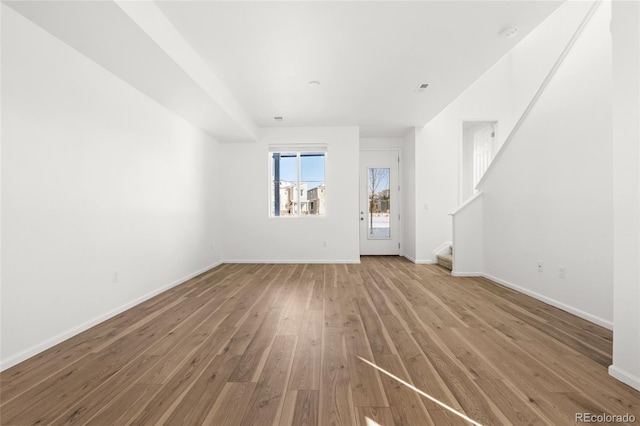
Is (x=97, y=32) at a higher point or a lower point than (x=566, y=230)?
higher

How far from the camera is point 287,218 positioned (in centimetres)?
571

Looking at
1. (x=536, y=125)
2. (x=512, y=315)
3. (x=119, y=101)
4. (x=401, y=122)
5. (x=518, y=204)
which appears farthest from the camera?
(x=401, y=122)

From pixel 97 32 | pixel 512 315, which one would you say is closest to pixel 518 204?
pixel 512 315

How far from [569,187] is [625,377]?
1.87 metres

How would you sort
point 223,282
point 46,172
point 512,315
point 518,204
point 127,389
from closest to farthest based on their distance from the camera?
point 127,389 → point 46,172 → point 512,315 → point 518,204 → point 223,282

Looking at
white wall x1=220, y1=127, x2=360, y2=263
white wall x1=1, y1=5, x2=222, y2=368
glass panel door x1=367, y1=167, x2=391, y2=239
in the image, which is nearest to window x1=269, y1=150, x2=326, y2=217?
white wall x1=220, y1=127, x2=360, y2=263

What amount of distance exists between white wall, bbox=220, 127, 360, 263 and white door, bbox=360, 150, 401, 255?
0.97 meters

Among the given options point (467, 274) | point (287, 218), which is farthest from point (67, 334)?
point (467, 274)

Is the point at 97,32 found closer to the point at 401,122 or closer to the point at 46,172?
the point at 46,172

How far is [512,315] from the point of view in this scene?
268 cm

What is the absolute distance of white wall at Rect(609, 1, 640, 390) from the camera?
1527mm

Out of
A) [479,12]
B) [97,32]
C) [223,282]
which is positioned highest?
[479,12]

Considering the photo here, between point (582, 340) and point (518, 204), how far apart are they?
6.16 ft

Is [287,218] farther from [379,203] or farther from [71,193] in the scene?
[71,193]
